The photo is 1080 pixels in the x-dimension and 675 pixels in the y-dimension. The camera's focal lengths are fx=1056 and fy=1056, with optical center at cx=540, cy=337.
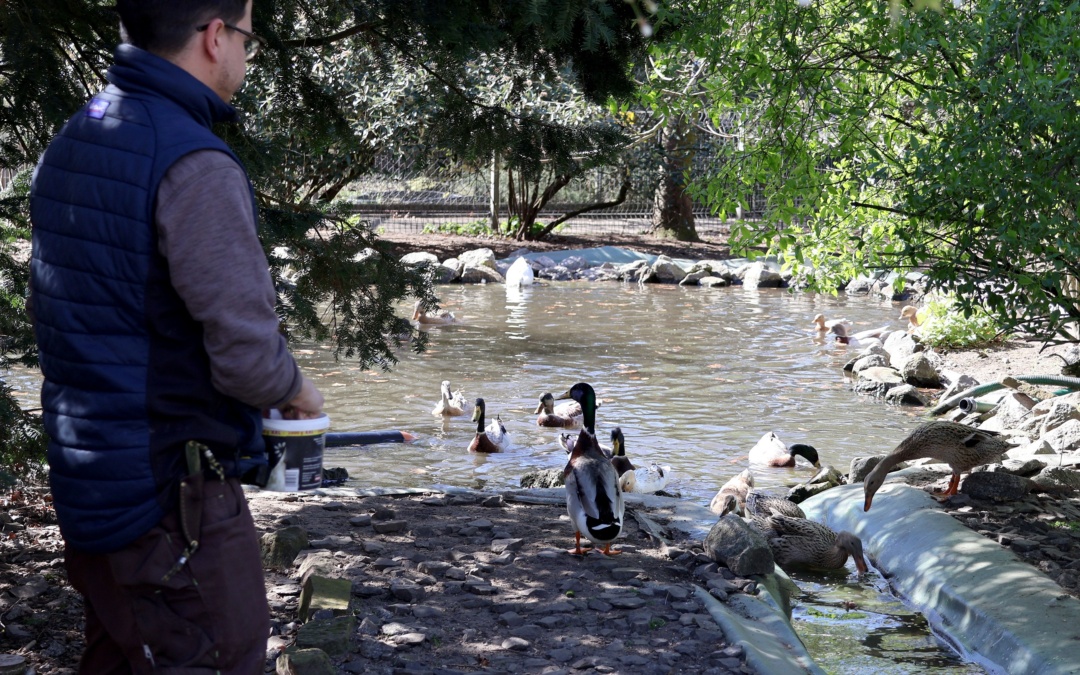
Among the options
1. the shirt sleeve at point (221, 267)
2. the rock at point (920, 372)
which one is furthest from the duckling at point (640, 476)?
the shirt sleeve at point (221, 267)

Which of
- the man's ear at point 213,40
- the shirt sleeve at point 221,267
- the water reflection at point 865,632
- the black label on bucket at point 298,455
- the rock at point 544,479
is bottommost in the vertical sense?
the water reflection at point 865,632

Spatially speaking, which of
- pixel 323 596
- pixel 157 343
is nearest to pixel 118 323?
pixel 157 343

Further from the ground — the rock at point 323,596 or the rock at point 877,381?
the rock at point 323,596

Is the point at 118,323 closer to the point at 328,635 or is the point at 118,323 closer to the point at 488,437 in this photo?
the point at 328,635

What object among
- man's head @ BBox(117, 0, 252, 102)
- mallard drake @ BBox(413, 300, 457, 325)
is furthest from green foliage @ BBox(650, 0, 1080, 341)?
mallard drake @ BBox(413, 300, 457, 325)

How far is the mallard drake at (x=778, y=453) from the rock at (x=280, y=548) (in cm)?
517

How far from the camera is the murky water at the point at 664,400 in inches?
227

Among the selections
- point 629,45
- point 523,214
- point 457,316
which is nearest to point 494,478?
point 629,45

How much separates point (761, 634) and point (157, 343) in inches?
119

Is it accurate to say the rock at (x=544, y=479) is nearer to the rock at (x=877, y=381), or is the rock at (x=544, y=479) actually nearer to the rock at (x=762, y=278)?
the rock at (x=877, y=381)

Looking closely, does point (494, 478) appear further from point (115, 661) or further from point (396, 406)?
point (115, 661)

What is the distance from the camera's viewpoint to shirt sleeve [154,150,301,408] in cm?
214

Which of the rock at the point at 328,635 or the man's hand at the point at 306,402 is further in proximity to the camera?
the rock at the point at 328,635

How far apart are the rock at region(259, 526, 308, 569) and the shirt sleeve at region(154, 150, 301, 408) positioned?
268cm
